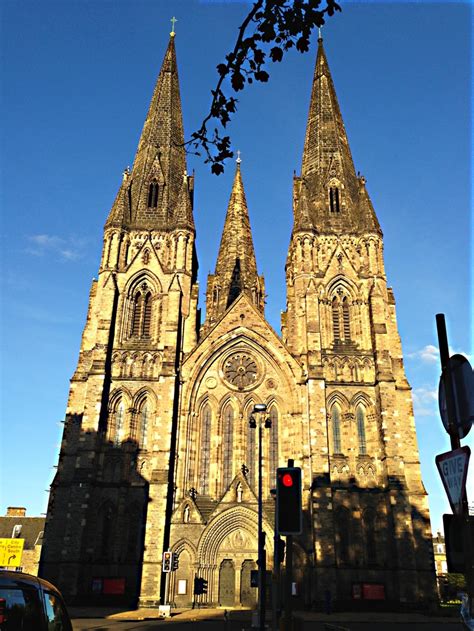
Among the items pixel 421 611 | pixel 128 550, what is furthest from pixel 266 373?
pixel 421 611

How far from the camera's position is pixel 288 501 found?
28.3ft

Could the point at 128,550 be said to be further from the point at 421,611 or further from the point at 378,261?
the point at 378,261

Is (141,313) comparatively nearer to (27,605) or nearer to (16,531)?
(16,531)

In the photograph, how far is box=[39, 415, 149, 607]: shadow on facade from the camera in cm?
3031

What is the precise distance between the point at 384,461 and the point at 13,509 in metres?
40.6

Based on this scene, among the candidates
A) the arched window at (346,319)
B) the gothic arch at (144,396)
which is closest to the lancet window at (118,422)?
the gothic arch at (144,396)

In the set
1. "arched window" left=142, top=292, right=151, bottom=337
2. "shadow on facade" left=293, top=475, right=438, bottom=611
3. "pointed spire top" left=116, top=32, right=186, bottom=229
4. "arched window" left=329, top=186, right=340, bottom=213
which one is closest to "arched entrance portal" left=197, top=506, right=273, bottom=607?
"shadow on facade" left=293, top=475, right=438, bottom=611

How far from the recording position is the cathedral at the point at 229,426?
31.0 m

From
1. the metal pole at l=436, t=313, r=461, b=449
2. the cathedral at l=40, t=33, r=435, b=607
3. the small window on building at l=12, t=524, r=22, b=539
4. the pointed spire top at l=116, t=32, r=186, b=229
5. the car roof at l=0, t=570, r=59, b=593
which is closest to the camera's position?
the metal pole at l=436, t=313, r=461, b=449

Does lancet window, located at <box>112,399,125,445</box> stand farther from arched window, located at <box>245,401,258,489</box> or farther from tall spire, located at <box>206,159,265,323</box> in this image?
tall spire, located at <box>206,159,265,323</box>

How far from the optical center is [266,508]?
33406 millimetres

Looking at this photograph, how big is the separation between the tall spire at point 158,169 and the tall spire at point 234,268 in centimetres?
739

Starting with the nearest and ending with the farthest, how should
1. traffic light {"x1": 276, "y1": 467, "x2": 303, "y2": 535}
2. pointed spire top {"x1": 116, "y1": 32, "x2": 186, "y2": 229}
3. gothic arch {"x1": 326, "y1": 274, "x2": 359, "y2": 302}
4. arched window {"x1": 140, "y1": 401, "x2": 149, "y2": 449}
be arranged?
traffic light {"x1": 276, "y1": 467, "x2": 303, "y2": 535}, arched window {"x1": 140, "y1": 401, "x2": 149, "y2": 449}, gothic arch {"x1": 326, "y1": 274, "x2": 359, "y2": 302}, pointed spire top {"x1": 116, "y1": 32, "x2": 186, "y2": 229}

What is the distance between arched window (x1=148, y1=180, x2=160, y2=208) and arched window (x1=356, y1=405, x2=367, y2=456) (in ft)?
68.4
